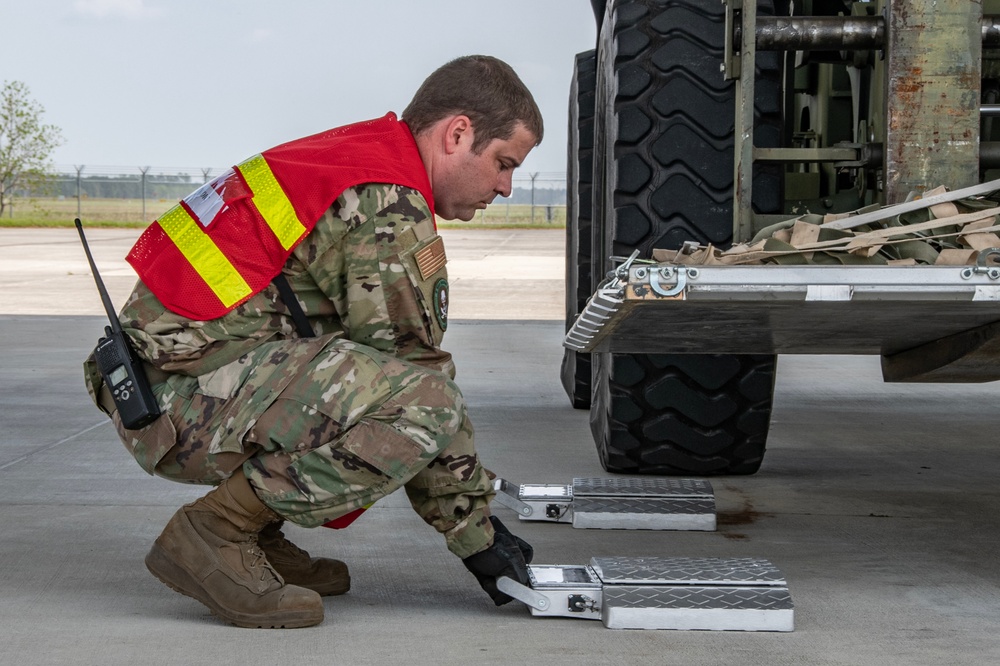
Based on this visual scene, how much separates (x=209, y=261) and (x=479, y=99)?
64 centimetres

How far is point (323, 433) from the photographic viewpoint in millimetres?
2516

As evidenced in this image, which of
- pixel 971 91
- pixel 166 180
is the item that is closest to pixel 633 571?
pixel 971 91

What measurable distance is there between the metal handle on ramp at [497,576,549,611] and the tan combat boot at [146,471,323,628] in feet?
1.19

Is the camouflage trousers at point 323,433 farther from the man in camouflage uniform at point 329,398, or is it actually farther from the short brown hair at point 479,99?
the short brown hair at point 479,99

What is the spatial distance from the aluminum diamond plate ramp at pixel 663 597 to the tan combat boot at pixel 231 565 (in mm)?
430

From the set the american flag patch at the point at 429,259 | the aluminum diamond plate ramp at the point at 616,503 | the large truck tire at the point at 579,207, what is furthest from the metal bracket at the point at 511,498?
the large truck tire at the point at 579,207

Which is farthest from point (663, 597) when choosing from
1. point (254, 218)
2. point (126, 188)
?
point (126, 188)

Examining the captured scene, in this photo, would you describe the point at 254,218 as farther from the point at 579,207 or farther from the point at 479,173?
the point at 579,207

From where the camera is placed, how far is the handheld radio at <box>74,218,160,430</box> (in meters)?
2.62

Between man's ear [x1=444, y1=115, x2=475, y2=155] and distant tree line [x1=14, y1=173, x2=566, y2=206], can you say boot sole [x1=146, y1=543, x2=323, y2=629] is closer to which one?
man's ear [x1=444, y1=115, x2=475, y2=155]

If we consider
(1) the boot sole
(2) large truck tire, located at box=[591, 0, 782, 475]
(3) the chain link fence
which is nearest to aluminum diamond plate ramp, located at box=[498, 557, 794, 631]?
(1) the boot sole

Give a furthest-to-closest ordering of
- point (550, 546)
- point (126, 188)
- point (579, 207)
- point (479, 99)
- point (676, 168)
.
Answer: point (126, 188), point (579, 207), point (676, 168), point (550, 546), point (479, 99)

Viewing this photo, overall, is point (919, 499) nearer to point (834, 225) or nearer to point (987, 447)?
point (987, 447)

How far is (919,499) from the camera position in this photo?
4.05 metres
